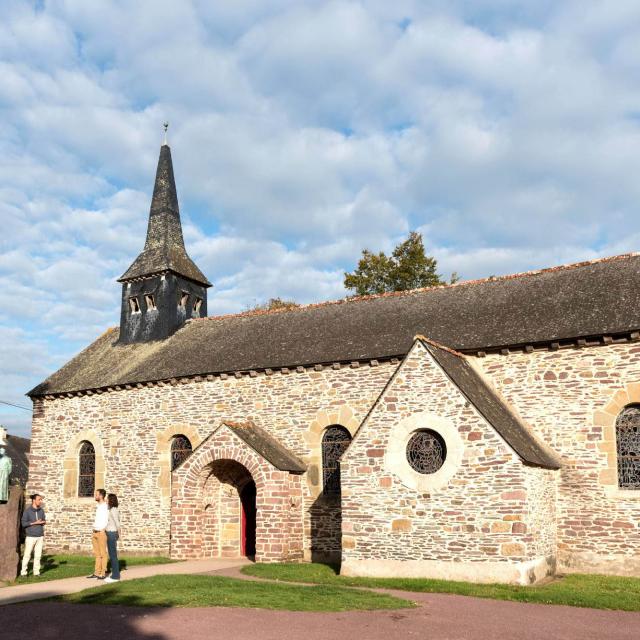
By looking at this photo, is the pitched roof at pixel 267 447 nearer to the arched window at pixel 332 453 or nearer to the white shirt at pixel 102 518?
the arched window at pixel 332 453

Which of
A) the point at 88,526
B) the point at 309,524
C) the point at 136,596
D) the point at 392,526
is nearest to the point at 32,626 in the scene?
the point at 136,596

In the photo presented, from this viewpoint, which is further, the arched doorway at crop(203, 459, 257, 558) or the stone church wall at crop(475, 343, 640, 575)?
the arched doorway at crop(203, 459, 257, 558)

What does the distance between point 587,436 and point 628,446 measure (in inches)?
35.1

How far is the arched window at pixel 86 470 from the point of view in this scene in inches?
934

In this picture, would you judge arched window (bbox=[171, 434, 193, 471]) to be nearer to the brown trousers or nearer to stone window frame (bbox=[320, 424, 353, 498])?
stone window frame (bbox=[320, 424, 353, 498])

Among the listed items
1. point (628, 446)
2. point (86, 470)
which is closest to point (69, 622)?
point (628, 446)

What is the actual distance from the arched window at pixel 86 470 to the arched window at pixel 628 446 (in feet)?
54.2

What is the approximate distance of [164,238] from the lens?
28.7 metres

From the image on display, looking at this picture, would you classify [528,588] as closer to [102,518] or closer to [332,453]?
[332,453]

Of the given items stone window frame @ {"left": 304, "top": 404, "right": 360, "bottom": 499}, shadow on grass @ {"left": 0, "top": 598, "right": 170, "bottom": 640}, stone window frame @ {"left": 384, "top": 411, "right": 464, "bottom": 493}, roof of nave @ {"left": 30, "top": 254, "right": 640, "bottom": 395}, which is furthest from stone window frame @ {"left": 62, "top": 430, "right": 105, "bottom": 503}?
stone window frame @ {"left": 384, "top": 411, "right": 464, "bottom": 493}

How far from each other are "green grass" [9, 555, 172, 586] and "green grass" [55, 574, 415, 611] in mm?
2663

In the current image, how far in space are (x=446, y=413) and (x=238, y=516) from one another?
27.2 feet

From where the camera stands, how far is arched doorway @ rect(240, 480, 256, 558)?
66.6 feet

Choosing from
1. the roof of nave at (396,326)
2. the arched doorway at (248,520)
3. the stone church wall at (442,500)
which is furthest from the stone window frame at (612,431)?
the arched doorway at (248,520)
